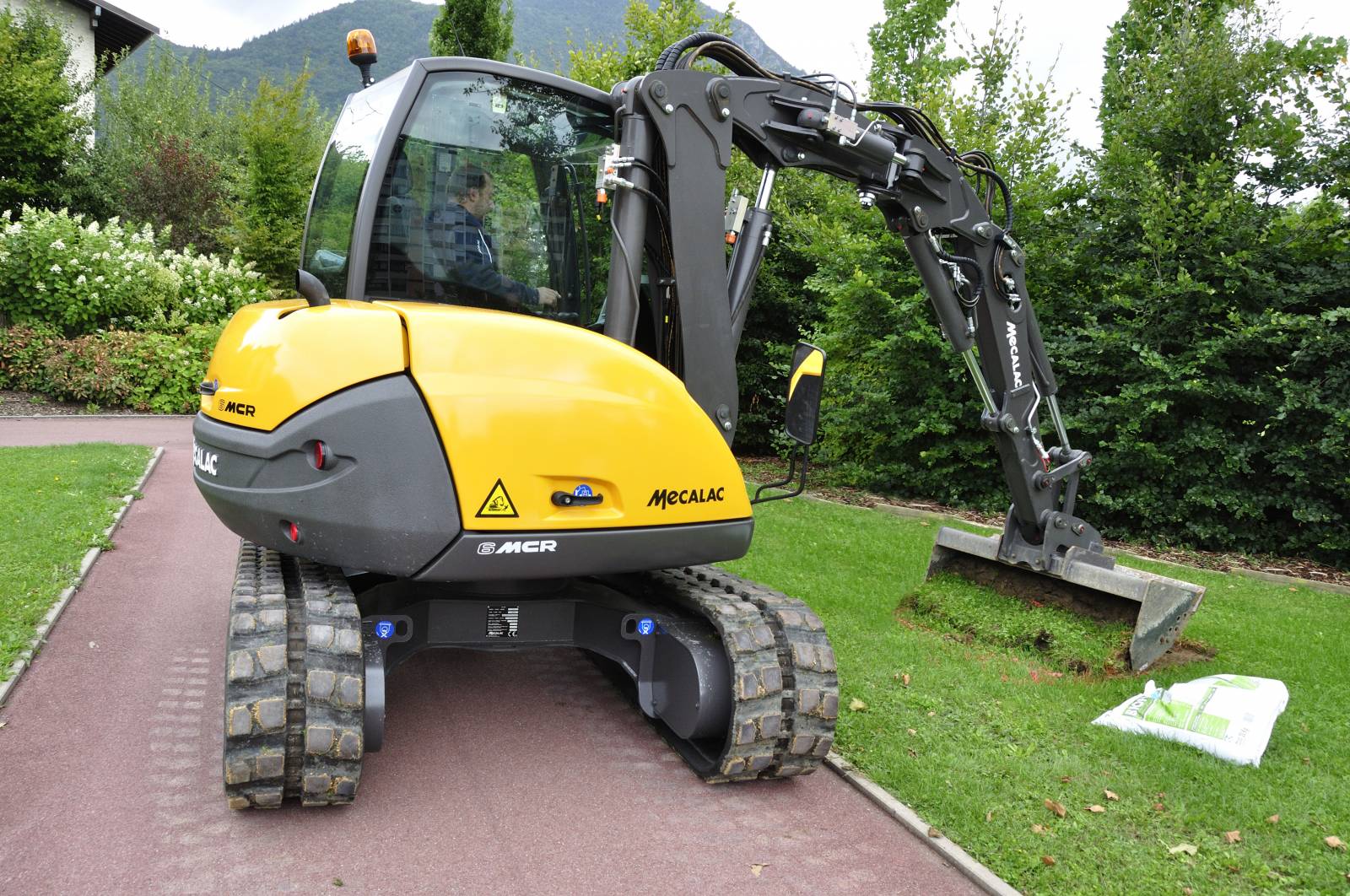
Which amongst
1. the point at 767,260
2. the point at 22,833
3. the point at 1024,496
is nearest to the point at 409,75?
the point at 22,833

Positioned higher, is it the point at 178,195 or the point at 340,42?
the point at 340,42

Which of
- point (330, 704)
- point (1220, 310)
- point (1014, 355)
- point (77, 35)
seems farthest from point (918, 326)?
point (77, 35)

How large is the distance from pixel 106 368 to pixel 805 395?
13.2 metres

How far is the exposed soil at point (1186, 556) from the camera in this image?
355 inches

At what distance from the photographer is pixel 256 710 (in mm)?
3260

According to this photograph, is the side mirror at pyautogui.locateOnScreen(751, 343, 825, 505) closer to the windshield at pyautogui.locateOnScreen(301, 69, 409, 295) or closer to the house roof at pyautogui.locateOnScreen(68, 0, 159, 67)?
the windshield at pyautogui.locateOnScreen(301, 69, 409, 295)

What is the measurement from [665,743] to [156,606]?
3.40 m

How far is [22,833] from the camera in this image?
130 inches

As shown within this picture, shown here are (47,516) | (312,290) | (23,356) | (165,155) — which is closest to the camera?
(312,290)

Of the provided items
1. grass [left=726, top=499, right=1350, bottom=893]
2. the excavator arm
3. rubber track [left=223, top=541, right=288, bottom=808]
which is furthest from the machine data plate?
grass [left=726, top=499, right=1350, bottom=893]

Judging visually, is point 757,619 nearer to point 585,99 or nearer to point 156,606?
point 585,99

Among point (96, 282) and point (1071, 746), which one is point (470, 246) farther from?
point (96, 282)

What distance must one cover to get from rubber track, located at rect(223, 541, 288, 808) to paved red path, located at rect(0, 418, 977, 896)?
18 cm

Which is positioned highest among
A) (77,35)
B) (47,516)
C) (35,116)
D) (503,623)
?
(77,35)
